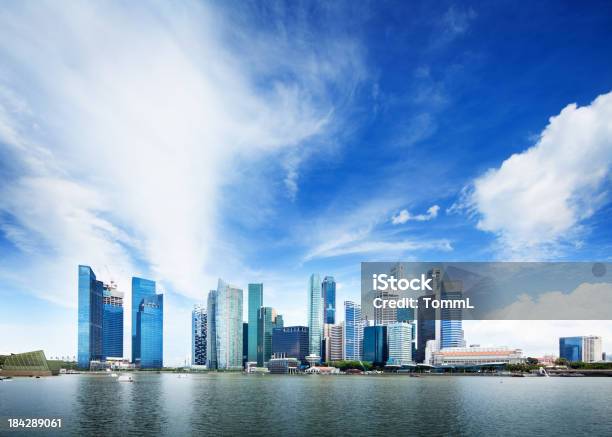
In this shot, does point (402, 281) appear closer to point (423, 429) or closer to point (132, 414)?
point (423, 429)

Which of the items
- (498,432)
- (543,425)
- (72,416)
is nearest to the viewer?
(498,432)

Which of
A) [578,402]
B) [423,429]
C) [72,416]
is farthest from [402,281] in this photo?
[72,416]

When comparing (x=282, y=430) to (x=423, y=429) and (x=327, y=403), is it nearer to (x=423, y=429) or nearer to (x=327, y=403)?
(x=423, y=429)

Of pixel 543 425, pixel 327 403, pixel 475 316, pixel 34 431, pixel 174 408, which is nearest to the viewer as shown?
pixel 34 431

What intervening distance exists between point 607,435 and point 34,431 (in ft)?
243

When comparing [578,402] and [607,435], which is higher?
[607,435]

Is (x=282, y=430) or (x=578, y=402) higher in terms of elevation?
(x=282, y=430)

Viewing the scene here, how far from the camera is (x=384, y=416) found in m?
77.9

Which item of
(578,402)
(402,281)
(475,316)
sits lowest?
(578,402)

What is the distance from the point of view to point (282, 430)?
2571 inches

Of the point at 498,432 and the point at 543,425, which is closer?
the point at 498,432

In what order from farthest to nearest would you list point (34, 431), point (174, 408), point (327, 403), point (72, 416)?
point (327, 403), point (174, 408), point (72, 416), point (34, 431)

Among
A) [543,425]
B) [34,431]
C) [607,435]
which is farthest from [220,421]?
[607,435]

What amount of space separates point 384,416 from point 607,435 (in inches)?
1233
